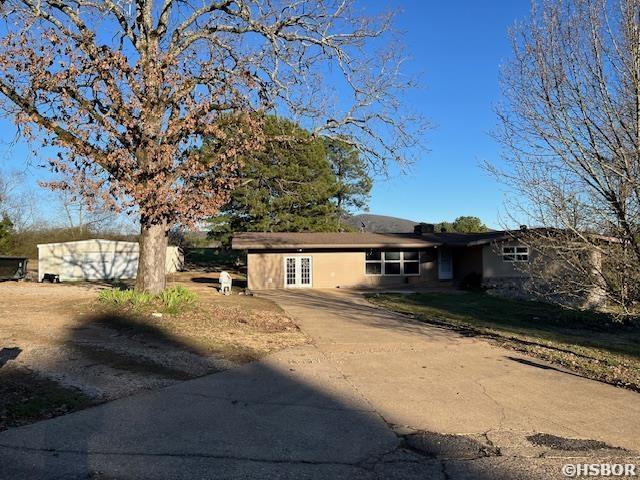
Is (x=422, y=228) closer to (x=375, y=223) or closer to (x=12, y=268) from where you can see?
(x=375, y=223)

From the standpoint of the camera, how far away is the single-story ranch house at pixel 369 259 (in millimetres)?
28094

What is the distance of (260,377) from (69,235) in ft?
169

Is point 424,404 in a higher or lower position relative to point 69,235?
lower

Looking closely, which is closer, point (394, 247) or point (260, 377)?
point (260, 377)

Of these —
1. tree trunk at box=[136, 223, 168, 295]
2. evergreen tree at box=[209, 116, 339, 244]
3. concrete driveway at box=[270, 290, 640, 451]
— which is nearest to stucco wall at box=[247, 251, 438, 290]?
evergreen tree at box=[209, 116, 339, 244]

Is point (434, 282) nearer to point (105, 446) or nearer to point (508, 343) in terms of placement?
point (508, 343)

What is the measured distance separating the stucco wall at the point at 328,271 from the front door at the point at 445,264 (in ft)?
2.38

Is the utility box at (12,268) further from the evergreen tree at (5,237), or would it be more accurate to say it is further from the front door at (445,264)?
the front door at (445,264)

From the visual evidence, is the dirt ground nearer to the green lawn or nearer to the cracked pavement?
the cracked pavement

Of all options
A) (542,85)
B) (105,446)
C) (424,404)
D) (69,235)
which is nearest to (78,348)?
(105,446)

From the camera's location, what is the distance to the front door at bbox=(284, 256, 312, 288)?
29.0 meters

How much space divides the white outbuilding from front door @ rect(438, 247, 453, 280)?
21748 millimetres

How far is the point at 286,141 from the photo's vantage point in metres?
16.3

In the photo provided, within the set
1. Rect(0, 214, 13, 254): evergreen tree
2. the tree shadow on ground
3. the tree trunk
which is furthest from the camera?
Rect(0, 214, 13, 254): evergreen tree
